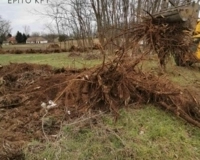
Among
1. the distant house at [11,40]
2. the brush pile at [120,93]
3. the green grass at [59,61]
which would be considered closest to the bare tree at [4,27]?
the distant house at [11,40]

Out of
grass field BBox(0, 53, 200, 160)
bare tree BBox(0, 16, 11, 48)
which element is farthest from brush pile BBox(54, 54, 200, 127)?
bare tree BBox(0, 16, 11, 48)

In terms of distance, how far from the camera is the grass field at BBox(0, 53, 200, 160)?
3934 mm

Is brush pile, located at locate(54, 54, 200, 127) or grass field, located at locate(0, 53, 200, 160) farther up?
brush pile, located at locate(54, 54, 200, 127)

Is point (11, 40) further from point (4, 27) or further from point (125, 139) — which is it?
point (125, 139)

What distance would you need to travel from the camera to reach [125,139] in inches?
166

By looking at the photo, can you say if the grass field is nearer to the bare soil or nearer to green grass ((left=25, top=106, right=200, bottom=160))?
green grass ((left=25, top=106, right=200, bottom=160))

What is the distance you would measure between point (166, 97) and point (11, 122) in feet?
8.39

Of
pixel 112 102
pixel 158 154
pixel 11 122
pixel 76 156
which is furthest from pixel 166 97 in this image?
pixel 11 122

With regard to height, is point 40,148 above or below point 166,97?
below

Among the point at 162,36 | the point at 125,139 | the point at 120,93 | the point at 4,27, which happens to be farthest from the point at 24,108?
the point at 4,27

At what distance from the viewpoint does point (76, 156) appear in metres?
3.90

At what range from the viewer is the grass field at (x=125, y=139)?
3934mm

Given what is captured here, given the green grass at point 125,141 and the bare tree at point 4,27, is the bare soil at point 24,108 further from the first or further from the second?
the bare tree at point 4,27

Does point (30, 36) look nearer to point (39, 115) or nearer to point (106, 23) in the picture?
point (106, 23)
